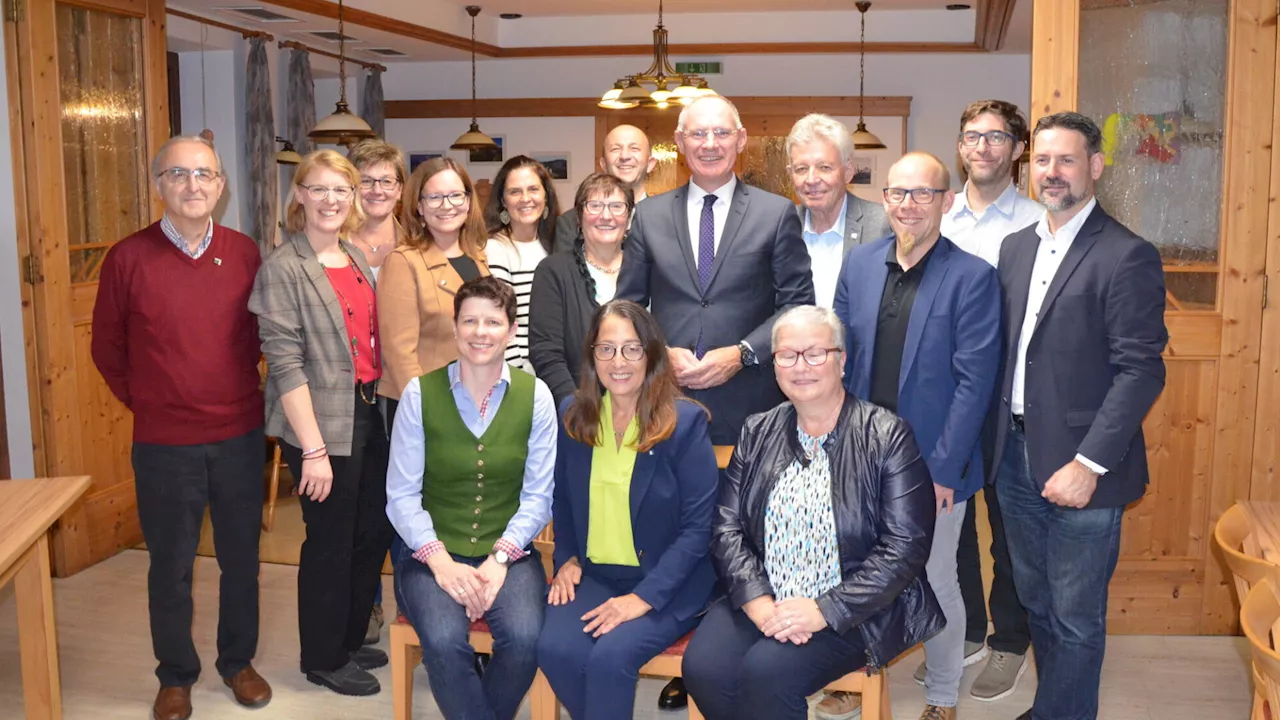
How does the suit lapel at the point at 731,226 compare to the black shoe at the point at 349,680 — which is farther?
the black shoe at the point at 349,680

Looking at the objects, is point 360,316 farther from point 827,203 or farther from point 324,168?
point 827,203

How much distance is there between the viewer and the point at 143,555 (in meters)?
5.00

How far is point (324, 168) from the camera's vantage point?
329 centimetres

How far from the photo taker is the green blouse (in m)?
2.89

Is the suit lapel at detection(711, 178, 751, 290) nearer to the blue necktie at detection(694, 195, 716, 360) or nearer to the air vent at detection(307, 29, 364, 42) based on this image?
the blue necktie at detection(694, 195, 716, 360)

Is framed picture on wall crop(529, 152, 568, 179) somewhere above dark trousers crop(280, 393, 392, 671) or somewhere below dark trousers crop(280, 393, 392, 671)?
above

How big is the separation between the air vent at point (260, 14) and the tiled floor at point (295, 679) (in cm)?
495

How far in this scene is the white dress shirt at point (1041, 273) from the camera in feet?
9.57

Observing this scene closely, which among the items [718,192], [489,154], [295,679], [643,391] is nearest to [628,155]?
[718,192]

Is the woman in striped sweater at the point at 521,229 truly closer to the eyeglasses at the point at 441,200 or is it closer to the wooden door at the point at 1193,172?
the eyeglasses at the point at 441,200

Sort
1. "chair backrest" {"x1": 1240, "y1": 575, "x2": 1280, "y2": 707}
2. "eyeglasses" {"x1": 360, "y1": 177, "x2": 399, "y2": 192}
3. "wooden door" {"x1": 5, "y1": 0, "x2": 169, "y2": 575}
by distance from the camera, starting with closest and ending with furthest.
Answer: "chair backrest" {"x1": 1240, "y1": 575, "x2": 1280, "y2": 707}
"eyeglasses" {"x1": 360, "y1": 177, "x2": 399, "y2": 192}
"wooden door" {"x1": 5, "y1": 0, "x2": 169, "y2": 575}

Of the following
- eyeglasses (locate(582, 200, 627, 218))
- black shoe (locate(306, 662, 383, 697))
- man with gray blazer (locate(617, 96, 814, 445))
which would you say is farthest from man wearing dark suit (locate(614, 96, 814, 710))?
black shoe (locate(306, 662, 383, 697))

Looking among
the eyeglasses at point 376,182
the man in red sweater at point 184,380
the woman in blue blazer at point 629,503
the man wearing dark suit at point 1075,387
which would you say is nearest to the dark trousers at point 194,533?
the man in red sweater at point 184,380

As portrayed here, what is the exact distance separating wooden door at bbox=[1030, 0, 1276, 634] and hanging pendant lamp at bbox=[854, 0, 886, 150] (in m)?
5.22
